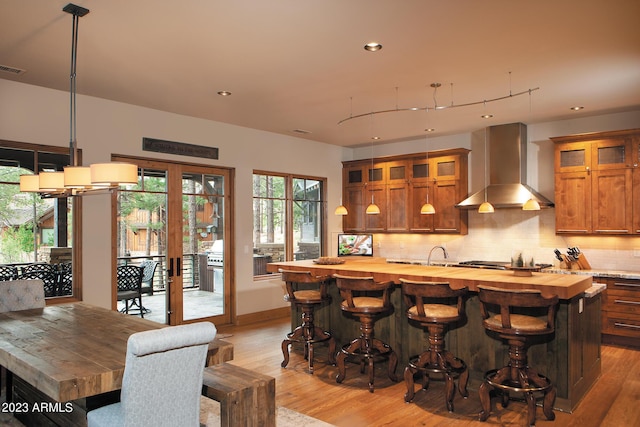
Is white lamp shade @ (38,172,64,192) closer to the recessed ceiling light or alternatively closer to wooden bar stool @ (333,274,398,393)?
wooden bar stool @ (333,274,398,393)

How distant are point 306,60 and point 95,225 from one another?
3136 mm

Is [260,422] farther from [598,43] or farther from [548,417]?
[598,43]

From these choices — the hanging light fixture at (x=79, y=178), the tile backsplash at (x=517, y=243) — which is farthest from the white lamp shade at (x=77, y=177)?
the tile backsplash at (x=517, y=243)

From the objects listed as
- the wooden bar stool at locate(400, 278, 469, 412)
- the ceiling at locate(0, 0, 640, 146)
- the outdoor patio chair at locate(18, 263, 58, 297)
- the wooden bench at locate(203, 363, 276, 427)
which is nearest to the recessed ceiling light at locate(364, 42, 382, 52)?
the ceiling at locate(0, 0, 640, 146)

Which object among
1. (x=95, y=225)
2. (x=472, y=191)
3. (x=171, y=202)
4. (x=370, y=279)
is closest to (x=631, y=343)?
(x=472, y=191)

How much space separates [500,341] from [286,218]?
465 centimetres

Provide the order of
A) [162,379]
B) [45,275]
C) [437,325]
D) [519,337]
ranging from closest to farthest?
[162,379], [519,337], [437,325], [45,275]

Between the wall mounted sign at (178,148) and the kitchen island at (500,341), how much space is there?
8.49 feet

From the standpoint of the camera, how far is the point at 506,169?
6977mm

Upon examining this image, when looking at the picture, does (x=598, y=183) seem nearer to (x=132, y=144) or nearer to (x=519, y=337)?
(x=519, y=337)

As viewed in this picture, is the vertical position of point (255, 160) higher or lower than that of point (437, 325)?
higher

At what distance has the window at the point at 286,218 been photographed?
7.50 metres

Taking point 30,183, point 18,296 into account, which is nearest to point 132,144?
point 18,296

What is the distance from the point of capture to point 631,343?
18.7ft
